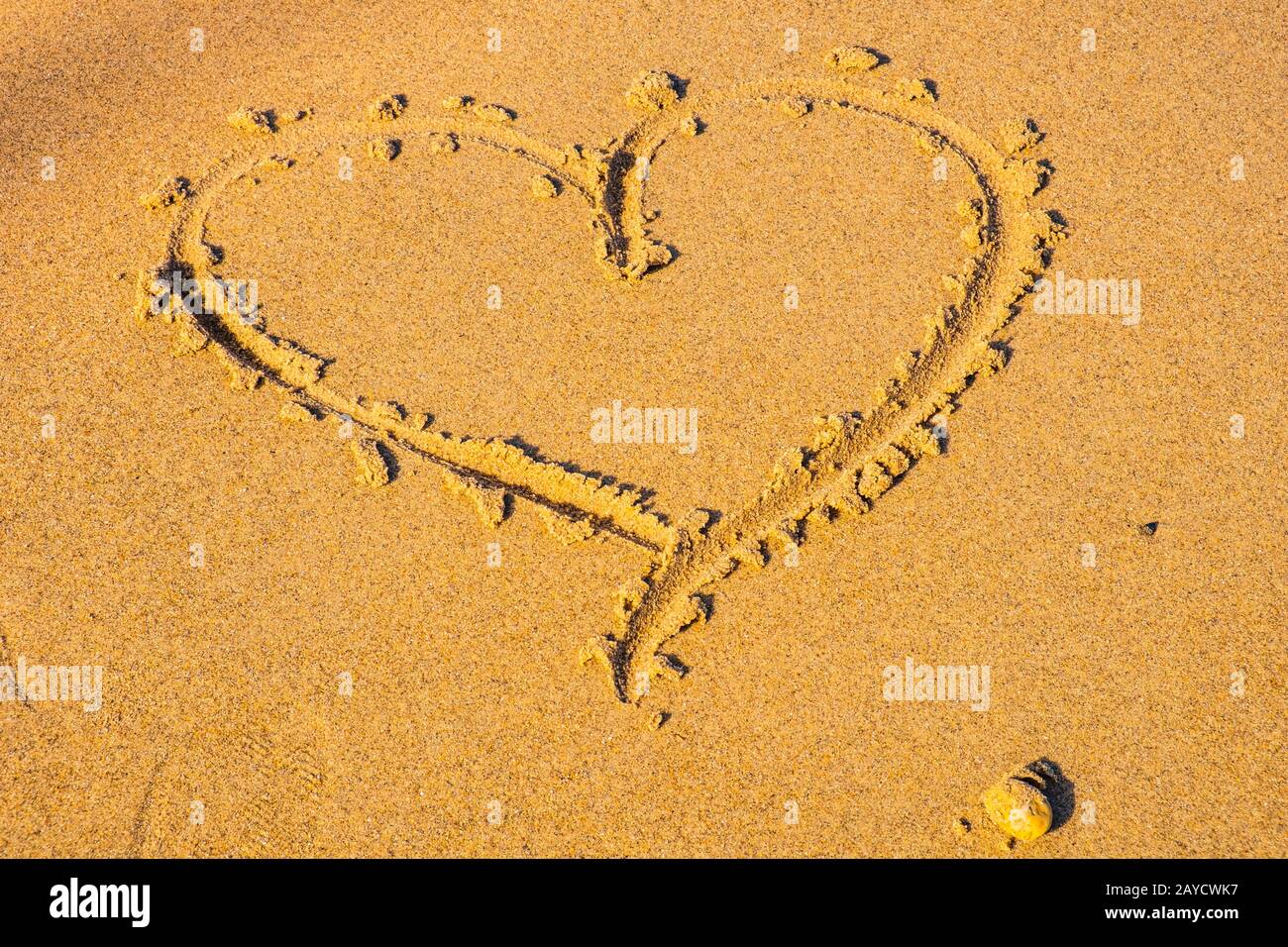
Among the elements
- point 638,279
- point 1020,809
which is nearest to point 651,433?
point 638,279

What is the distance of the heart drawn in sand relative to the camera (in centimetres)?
405

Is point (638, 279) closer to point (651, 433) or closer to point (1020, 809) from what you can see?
point (651, 433)

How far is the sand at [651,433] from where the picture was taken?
3559 millimetres

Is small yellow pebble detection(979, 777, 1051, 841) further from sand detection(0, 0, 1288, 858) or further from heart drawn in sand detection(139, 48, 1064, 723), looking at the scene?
heart drawn in sand detection(139, 48, 1064, 723)

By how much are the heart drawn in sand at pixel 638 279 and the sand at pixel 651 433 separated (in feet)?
0.07

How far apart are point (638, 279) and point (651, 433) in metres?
0.90

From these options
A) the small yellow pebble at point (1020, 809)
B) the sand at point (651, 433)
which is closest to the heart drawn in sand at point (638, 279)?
the sand at point (651, 433)

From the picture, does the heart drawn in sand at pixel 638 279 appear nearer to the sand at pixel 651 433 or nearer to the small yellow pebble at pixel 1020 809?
the sand at pixel 651 433

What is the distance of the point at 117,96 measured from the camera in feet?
19.2

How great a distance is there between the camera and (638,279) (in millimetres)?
4883

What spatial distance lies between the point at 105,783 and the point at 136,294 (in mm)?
2481
